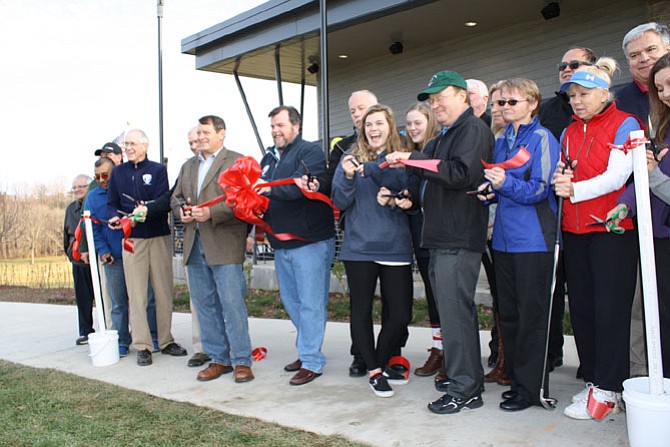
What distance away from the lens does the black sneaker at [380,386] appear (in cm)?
432

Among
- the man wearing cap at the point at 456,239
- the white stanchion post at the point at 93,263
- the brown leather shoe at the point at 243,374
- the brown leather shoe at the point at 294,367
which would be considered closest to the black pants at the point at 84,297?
the white stanchion post at the point at 93,263

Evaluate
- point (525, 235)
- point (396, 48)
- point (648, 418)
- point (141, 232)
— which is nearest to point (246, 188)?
point (141, 232)

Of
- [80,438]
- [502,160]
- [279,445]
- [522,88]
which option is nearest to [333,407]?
[279,445]

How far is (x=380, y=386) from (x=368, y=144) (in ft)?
5.48

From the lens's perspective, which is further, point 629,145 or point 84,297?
point 84,297

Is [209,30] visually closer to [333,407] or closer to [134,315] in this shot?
[134,315]

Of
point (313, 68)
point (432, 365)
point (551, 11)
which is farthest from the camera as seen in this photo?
point (313, 68)

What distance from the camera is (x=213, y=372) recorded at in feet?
16.7

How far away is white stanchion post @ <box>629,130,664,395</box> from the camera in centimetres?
294

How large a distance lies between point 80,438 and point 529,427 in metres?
2.61

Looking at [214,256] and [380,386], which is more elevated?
[214,256]

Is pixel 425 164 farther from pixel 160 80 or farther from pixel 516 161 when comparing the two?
pixel 160 80

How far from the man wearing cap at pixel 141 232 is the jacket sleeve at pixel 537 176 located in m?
3.41

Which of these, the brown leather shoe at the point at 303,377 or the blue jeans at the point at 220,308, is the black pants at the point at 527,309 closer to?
the brown leather shoe at the point at 303,377
